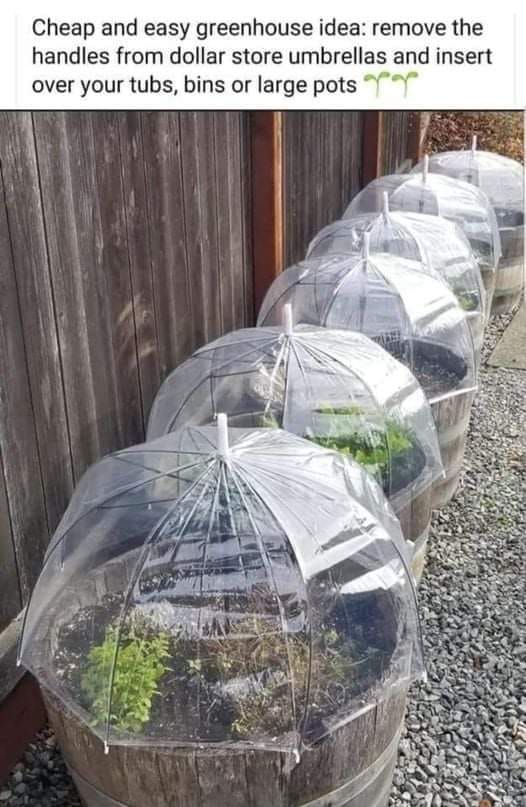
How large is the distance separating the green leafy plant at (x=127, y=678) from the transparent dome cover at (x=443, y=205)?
4.50 meters

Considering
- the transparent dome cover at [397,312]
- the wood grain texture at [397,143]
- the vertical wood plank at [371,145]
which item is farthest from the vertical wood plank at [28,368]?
the wood grain texture at [397,143]

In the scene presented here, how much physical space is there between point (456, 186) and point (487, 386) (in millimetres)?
1705

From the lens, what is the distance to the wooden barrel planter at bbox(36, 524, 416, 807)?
197cm

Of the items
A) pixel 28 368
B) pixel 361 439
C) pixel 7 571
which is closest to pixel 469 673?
pixel 361 439

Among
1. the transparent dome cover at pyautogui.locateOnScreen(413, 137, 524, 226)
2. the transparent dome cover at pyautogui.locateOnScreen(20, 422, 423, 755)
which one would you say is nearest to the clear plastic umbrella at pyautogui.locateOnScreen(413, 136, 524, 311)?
the transparent dome cover at pyautogui.locateOnScreen(413, 137, 524, 226)

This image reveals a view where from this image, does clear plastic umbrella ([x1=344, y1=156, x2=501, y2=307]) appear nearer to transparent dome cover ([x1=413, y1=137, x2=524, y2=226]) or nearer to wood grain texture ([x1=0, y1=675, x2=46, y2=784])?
transparent dome cover ([x1=413, y1=137, x2=524, y2=226])

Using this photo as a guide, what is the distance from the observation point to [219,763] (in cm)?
196

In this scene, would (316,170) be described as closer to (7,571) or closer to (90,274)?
(90,274)

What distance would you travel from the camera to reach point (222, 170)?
423 centimetres

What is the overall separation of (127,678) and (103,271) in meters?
1.60

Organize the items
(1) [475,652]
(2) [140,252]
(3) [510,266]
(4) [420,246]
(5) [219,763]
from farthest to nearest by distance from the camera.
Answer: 1. (3) [510,266]
2. (4) [420,246]
3. (2) [140,252]
4. (1) [475,652]
5. (5) [219,763]

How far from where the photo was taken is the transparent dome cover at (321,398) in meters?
3.04

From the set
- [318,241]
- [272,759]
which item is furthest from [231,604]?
[318,241]

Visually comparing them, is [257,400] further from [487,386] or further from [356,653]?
[487,386]
